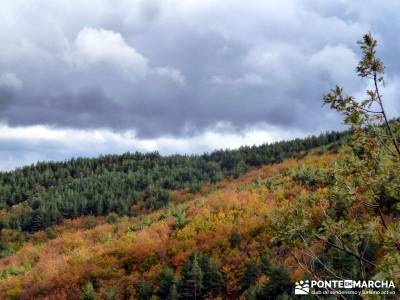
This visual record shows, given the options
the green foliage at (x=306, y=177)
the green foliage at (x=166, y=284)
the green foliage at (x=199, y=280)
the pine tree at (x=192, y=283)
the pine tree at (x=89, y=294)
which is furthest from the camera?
the green foliage at (x=306, y=177)

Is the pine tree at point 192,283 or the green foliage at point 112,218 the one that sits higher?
the green foliage at point 112,218

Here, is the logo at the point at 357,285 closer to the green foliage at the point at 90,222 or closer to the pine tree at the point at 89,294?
the pine tree at the point at 89,294

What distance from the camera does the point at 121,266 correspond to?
42344mm

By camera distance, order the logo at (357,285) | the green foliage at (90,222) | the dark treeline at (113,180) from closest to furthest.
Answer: the logo at (357,285), the green foliage at (90,222), the dark treeline at (113,180)

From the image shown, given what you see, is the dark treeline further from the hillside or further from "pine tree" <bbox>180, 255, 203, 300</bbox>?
"pine tree" <bbox>180, 255, 203, 300</bbox>

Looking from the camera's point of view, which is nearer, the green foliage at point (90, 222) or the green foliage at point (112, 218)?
the green foliage at point (90, 222)

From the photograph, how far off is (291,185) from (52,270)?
28.4 meters

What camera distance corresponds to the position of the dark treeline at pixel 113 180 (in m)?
109

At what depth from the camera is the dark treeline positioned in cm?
10912

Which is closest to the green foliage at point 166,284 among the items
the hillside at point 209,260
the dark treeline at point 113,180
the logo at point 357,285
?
the hillside at point 209,260

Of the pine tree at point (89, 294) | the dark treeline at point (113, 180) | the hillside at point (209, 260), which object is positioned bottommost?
the pine tree at point (89, 294)

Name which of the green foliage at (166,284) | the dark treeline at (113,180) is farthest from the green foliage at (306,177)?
the dark treeline at (113,180)

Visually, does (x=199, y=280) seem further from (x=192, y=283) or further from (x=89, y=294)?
(x=89, y=294)

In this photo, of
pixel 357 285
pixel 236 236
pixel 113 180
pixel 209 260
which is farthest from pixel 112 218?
pixel 357 285
